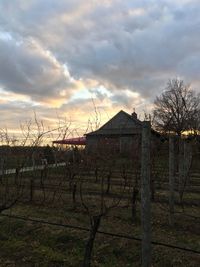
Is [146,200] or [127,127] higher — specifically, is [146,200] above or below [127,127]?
below

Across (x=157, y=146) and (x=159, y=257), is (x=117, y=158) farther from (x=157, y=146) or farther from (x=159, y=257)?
(x=159, y=257)

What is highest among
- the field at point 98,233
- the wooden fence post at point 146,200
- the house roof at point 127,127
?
the house roof at point 127,127

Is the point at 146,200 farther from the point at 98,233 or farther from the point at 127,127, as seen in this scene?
the point at 127,127

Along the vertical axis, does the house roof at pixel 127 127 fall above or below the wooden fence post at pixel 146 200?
above

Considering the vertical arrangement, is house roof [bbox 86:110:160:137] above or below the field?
above

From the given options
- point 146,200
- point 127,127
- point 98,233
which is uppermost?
point 127,127

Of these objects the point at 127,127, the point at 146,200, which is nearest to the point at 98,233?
the point at 127,127

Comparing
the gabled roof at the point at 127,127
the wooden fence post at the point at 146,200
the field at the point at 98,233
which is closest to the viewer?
the wooden fence post at the point at 146,200

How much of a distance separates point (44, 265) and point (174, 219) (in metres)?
3.25

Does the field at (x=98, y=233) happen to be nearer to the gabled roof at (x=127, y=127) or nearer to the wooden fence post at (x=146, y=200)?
the gabled roof at (x=127, y=127)

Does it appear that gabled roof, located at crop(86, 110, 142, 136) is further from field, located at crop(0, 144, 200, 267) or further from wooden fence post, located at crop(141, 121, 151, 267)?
wooden fence post, located at crop(141, 121, 151, 267)

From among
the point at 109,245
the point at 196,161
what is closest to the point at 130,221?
the point at 109,245

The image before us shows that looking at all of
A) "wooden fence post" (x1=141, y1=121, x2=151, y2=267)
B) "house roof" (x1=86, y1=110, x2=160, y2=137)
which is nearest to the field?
"house roof" (x1=86, y1=110, x2=160, y2=137)

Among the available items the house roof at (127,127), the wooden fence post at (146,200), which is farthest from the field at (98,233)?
the wooden fence post at (146,200)
